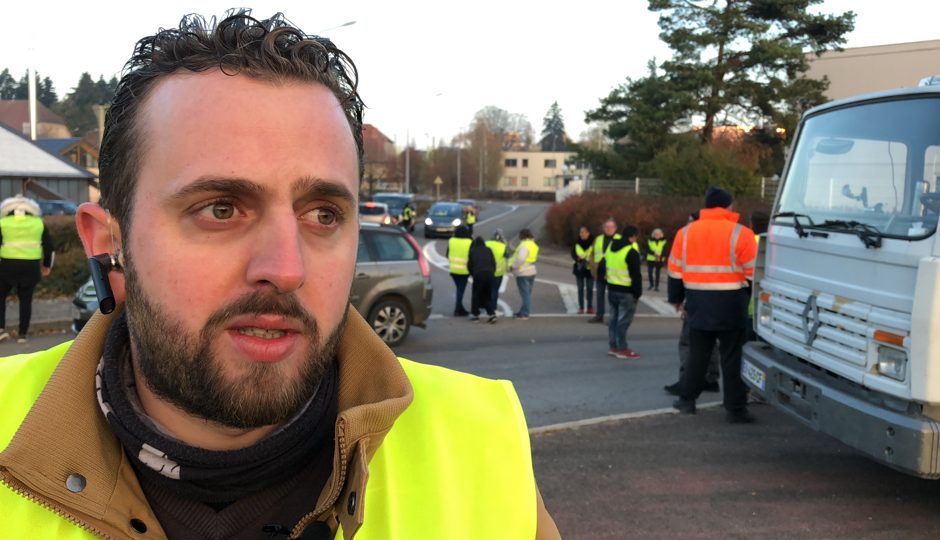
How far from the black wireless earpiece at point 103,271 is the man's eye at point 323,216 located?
0.45m

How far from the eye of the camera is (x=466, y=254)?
13.4 metres

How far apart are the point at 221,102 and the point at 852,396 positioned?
455 cm

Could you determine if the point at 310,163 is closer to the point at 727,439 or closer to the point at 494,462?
the point at 494,462

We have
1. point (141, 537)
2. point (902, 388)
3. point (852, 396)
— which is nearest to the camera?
point (141, 537)

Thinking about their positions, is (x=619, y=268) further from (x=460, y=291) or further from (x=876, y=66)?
(x=876, y=66)

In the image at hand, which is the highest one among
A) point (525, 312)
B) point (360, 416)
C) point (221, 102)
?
point (221, 102)

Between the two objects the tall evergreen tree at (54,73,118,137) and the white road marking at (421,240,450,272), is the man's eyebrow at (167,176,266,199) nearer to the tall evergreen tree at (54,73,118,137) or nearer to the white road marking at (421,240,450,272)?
the white road marking at (421,240,450,272)


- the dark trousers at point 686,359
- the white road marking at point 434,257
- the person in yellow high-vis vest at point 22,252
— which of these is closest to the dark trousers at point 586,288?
the dark trousers at point 686,359

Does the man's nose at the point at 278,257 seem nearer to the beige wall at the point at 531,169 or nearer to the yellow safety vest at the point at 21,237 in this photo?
the yellow safety vest at the point at 21,237

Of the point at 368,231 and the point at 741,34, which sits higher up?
the point at 741,34

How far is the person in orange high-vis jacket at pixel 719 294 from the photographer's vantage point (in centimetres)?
702

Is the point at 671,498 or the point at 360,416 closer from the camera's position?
the point at 360,416

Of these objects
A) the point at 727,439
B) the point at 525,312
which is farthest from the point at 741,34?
the point at 727,439

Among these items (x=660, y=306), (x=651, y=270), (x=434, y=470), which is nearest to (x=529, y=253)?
(x=660, y=306)
